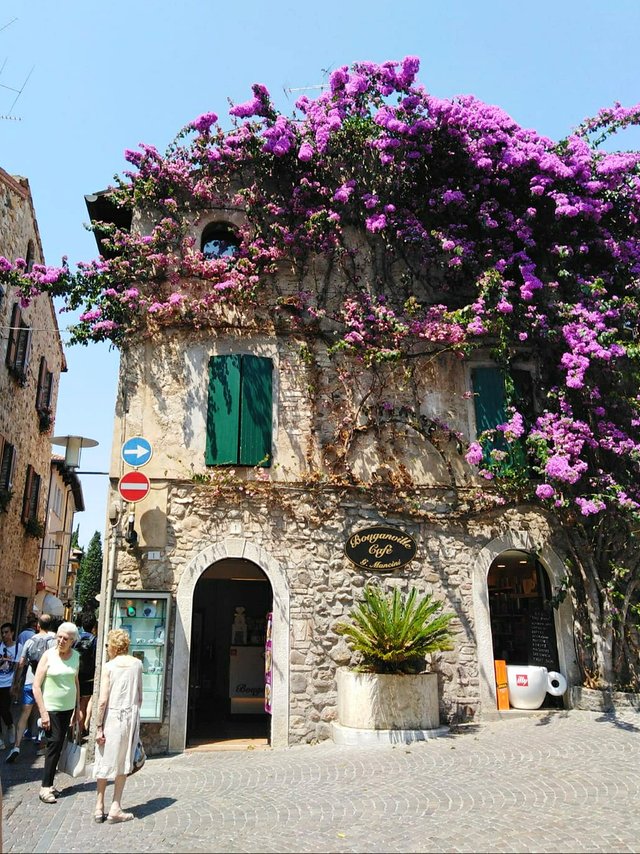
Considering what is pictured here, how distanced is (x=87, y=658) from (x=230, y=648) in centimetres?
358

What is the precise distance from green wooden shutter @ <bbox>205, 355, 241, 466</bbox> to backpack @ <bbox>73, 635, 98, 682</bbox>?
3056mm

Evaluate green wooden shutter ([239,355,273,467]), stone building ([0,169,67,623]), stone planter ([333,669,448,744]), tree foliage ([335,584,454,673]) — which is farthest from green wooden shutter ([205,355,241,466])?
stone building ([0,169,67,623])

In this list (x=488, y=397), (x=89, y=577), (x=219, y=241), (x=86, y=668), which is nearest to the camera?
(x=86, y=668)

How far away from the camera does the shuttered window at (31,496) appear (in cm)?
1706

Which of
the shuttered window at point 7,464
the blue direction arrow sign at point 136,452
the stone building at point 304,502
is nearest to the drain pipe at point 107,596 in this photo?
the stone building at point 304,502

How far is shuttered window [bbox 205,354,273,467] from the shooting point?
32.2 ft

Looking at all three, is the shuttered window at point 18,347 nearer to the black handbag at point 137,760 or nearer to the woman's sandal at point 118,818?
the black handbag at point 137,760

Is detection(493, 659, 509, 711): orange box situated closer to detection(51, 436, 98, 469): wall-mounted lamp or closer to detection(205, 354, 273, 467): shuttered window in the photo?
detection(205, 354, 273, 467): shuttered window

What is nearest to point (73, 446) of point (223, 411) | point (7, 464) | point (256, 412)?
point (223, 411)

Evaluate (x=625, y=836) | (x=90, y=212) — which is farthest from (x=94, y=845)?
(x=90, y=212)

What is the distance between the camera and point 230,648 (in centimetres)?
1220

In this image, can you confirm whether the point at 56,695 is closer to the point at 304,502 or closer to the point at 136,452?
the point at 136,452

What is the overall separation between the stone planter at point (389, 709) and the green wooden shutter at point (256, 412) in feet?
11.2

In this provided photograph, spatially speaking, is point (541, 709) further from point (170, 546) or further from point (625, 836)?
point (170, 546)
